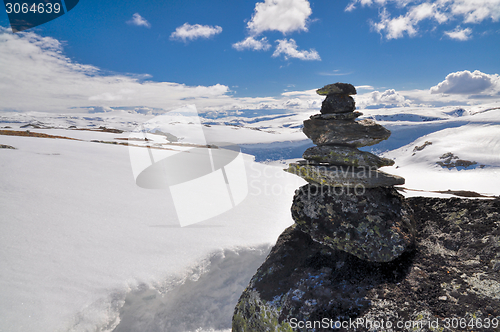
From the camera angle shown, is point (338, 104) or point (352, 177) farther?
point (338, 104)

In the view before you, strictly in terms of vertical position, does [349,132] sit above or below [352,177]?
above

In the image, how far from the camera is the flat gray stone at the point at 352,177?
18.3ft

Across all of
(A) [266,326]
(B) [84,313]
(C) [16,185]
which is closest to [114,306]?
(B) [84,313]

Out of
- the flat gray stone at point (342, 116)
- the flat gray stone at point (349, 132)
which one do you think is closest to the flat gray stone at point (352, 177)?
the flat gray stone at point (349, 132)

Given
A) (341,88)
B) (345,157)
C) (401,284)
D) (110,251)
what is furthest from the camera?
(110,251)

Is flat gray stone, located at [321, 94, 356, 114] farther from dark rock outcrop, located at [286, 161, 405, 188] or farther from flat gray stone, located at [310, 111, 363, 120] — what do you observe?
dark rock outcrop, located at [286, 161, 405, 188]

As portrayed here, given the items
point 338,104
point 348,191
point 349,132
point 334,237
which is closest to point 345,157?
point 349,132

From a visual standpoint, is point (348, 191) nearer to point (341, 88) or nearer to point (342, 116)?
point (342, 116)

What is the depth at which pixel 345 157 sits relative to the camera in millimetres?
5781

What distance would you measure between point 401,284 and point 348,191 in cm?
229

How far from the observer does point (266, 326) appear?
4887mm

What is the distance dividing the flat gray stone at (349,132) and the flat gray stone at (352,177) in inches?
29.3

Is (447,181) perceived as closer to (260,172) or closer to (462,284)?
(260,172)

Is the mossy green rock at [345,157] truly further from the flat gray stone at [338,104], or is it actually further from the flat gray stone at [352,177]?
the flat gray stone at [338,104]
